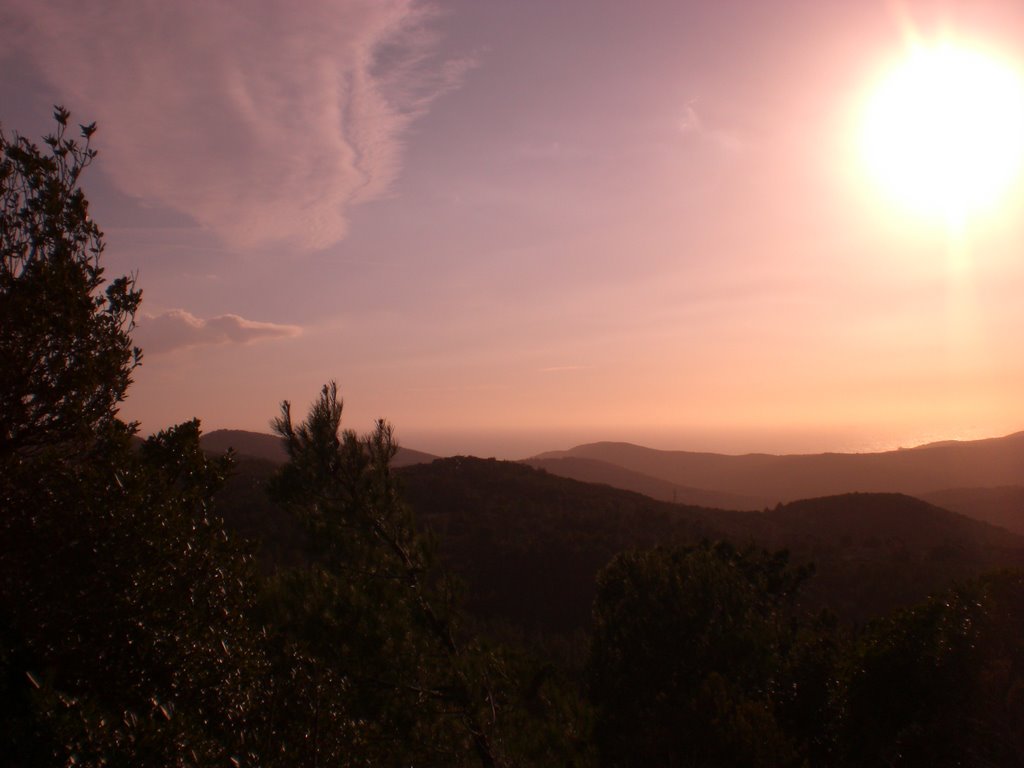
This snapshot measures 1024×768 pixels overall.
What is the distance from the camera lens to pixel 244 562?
212 inches

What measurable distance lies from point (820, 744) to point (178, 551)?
30.6 ft

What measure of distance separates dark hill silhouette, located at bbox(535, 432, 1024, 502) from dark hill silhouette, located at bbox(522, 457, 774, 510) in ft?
9.34

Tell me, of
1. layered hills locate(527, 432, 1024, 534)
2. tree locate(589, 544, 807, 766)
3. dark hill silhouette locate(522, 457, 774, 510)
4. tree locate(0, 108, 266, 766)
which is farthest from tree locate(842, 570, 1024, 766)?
dark hill silhouette locate(522, 457, 774, 510)

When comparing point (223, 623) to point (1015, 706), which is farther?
point (1015, 706)

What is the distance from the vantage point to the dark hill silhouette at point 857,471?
78.7m

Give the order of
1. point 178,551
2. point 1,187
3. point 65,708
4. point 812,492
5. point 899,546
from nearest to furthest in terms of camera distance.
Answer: point 65,708 → point 178,551 → point 1,187 → point 899,546 → point 812,492

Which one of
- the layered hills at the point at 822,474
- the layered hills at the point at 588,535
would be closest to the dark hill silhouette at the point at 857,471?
the layered hills at the point at 822,474

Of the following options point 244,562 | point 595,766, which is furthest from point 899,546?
point 244,562

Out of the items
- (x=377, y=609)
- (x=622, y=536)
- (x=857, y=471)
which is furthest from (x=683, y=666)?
(x=857, y=471)

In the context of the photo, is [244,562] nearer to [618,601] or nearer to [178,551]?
[178,551]

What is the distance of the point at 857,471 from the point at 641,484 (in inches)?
1260

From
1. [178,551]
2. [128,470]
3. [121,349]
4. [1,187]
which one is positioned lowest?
[178,551]

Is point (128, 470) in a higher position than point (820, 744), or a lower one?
higher

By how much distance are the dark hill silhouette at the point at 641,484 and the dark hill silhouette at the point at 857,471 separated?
285cm
